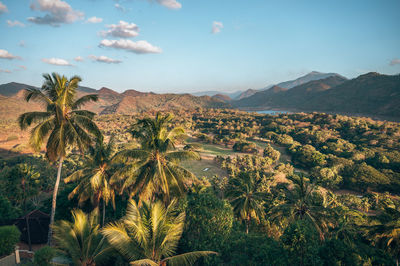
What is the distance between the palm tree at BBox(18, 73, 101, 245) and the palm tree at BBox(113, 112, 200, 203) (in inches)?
103

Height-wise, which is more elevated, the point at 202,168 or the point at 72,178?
the point at 72,178

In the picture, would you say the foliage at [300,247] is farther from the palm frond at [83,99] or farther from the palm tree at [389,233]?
the palm frond at [83,99]

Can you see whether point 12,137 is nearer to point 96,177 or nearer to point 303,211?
point 96,177

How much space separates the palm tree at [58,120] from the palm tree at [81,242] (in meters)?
3.90

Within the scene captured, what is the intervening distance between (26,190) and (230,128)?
217ft

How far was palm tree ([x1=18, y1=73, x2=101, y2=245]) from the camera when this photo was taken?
10266mm

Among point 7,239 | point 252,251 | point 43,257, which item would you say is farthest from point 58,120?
point 252,251

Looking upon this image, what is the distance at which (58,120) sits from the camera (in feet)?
34.9

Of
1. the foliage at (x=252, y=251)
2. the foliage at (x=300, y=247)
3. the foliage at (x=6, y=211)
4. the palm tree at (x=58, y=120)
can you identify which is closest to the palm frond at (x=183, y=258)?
the foliage at (x=252, y=251)

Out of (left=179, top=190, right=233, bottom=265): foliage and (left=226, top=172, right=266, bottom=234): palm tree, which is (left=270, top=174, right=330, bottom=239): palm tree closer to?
(left=226, top=172, right=266, bottom=234): palm tree

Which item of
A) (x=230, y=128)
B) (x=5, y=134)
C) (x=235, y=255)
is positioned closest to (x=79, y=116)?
(x=235, y=255)

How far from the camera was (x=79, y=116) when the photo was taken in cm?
1090

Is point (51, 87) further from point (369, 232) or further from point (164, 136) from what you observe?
point (369, 232)

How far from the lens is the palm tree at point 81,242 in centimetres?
854
